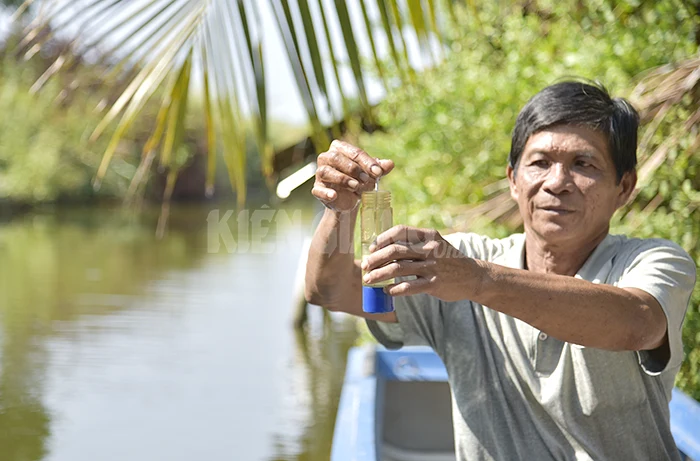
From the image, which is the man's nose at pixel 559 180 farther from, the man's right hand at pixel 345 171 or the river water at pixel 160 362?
the river water at pixel 160 362

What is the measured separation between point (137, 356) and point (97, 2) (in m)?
7.26

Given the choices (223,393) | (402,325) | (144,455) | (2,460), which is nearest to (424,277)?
(402,325)

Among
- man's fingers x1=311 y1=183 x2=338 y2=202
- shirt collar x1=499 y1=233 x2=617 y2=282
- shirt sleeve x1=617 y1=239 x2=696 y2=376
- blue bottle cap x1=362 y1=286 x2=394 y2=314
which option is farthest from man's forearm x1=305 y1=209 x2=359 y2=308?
shirt sleeve x1=617 y1=239 x2=696 y2=376

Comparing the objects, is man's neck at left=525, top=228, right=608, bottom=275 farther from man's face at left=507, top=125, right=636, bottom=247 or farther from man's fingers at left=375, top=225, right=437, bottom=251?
man's fingers at left=375, top=225, right=437, bottom=251

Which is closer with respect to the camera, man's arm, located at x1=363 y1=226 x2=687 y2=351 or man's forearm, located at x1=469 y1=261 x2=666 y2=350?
man's arm, located at x1=363 y1=226 x2=687 y2=351

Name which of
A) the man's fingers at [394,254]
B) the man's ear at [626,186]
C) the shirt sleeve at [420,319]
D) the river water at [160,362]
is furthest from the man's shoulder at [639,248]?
the river water at [160,362]

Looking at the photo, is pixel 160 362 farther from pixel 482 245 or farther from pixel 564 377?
pixel 564 377

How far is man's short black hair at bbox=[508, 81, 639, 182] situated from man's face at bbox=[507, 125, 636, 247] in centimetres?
2

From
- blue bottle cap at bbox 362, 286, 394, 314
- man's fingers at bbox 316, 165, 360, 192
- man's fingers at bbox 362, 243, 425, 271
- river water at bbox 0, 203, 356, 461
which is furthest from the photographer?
river water at bbox 0, 203, 356, 461

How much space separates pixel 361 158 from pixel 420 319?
2.20 ft

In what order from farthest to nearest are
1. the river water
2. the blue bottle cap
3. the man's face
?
the river water → the man's face → the blue bottle cap

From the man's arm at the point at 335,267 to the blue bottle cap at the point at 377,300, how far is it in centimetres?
33

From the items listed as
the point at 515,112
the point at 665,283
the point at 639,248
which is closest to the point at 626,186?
the point at 639,248

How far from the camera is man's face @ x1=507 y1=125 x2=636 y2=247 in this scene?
2369 millimetres
